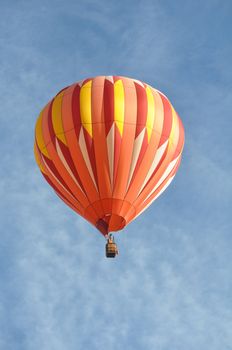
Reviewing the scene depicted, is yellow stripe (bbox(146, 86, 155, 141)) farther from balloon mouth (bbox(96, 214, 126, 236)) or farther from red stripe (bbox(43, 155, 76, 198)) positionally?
red stripe (bbox(43, 155, 76, 198))

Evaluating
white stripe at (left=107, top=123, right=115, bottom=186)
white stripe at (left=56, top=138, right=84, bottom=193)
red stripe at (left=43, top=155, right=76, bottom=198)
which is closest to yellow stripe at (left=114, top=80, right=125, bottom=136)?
white stripe at (left=107, top=123, right=115, bottom=186)

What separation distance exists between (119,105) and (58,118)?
234cm

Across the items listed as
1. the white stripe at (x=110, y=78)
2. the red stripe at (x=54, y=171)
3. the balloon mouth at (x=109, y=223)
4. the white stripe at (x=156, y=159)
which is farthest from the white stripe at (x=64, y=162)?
the white stripe at (x=110, y=78)

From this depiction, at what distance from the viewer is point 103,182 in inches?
1495

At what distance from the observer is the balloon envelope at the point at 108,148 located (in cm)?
3809

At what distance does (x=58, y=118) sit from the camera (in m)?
39.2

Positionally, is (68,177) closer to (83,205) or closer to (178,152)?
(83,205)

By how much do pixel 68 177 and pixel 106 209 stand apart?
1.93 m

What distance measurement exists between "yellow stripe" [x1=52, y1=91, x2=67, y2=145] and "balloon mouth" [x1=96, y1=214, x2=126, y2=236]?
3.16 metres

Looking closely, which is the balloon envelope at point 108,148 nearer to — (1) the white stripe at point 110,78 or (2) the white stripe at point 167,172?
(2) the white stripe at point 167,172

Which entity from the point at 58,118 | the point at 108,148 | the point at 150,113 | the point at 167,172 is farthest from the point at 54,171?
the point at 167,172

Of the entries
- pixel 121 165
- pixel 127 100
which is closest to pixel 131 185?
pixel 121 165

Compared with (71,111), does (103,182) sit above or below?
below

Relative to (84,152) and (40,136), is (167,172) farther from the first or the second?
(40,136)
